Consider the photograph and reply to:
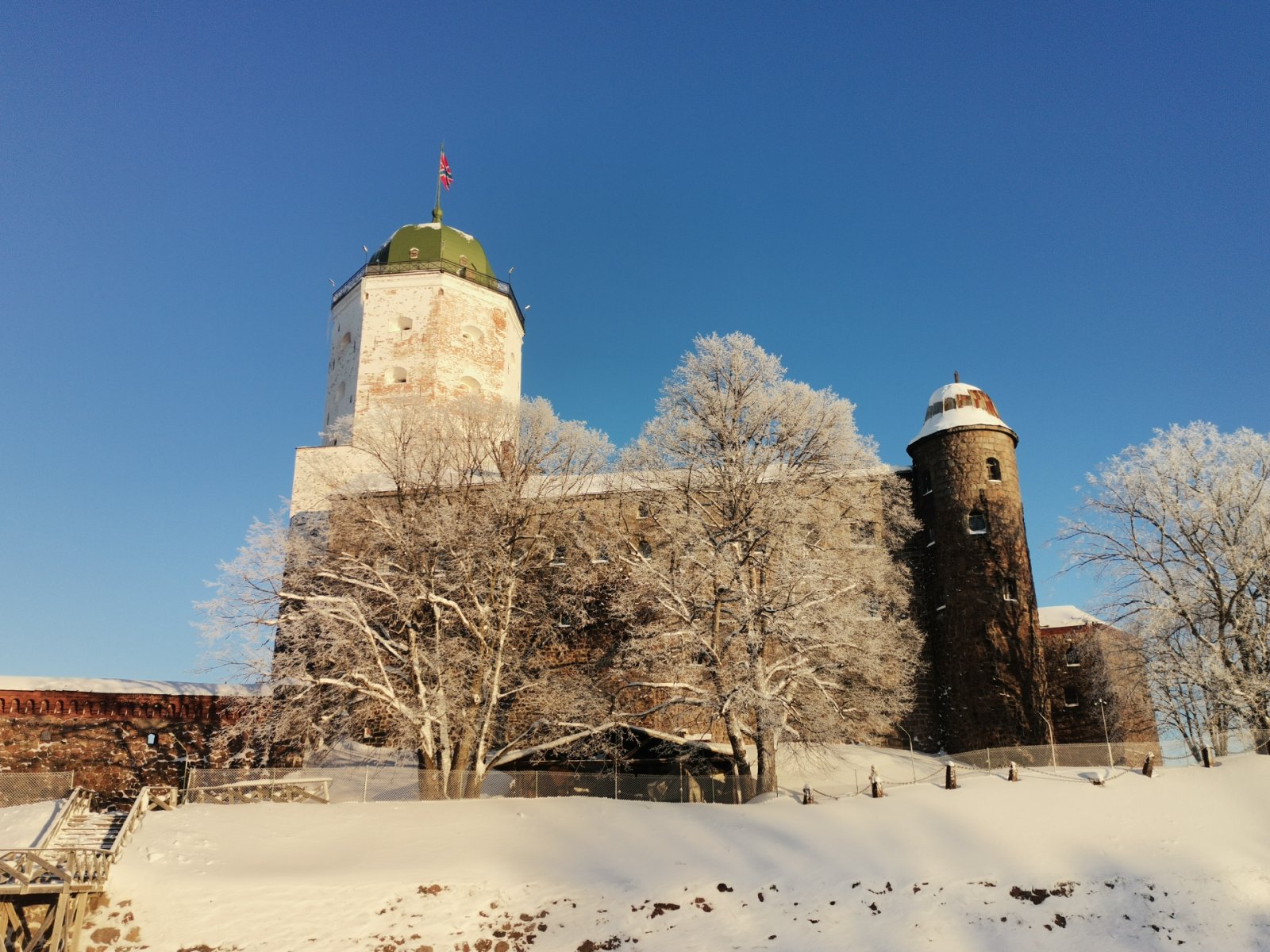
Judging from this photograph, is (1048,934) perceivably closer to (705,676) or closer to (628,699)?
(705,676)

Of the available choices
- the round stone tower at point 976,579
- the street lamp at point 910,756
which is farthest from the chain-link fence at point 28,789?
the round stone tower at point 976,579

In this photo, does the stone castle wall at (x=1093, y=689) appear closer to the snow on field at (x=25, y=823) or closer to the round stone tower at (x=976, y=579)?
the round stone tower at (x=976, y=579)

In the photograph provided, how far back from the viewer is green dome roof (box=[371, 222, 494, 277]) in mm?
41531

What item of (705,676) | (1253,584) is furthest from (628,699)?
(1253,584)

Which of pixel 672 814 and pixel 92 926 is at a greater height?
pixel 672 814

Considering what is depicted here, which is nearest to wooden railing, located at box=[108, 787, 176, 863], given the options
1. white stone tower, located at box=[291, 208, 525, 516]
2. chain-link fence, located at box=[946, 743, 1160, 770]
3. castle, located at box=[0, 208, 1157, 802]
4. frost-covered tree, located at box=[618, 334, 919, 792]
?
castle, located at box=[0, 208, 1157, 802]

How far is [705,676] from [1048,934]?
10.9 meters

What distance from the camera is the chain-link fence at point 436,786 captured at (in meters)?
23.9

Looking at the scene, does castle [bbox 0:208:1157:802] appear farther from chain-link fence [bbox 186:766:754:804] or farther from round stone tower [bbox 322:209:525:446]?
chain-link fence [bbox 186:766:754:804]

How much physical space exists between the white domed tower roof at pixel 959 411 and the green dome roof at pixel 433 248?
733 inches

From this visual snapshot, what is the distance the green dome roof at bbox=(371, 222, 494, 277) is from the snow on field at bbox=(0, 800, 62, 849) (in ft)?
79.0

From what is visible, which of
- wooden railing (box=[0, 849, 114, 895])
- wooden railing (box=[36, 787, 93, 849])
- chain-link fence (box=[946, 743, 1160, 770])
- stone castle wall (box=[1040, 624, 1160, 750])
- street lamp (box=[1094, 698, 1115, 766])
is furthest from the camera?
street lamp (box=[1094, 698, 1115, 766])

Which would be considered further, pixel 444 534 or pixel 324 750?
pixel 324 750

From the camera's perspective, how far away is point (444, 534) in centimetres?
2589
